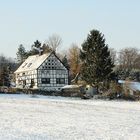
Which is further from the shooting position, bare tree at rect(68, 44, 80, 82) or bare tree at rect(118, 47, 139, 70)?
bare tree at rect(118, 47, 139, 70)

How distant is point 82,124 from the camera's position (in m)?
28.4

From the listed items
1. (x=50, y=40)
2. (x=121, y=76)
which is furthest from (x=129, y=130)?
(x=50, y=40)

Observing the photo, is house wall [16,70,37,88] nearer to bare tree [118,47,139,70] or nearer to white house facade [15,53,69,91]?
white house facade [15,53,69,91]

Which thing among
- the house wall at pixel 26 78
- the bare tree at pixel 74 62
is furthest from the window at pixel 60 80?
the bare tree at pixel 74 62

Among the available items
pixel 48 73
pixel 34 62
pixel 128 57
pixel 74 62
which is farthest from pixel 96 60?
pixel 128 57

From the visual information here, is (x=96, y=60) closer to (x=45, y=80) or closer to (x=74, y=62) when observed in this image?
(x=45, y=80)

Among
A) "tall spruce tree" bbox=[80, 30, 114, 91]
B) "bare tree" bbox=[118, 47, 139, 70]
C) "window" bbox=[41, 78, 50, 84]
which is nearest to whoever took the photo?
"tall spruce tree" bbox=[80, 30, 114, 91]

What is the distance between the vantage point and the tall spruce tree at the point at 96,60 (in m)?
75.6

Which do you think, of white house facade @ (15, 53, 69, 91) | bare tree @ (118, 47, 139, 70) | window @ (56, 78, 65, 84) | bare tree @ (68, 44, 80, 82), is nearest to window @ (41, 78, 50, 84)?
white house facade @ (15, 53, 69, 91)

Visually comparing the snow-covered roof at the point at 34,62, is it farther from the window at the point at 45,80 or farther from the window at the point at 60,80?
the window at the point at 60,80

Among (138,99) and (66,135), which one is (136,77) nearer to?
(138,99)

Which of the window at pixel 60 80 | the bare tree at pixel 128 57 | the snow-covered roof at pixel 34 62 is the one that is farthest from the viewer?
the bare tree at pixel 128 57

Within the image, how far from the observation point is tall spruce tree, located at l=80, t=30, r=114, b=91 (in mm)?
75562

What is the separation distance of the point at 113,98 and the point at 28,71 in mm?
36509
